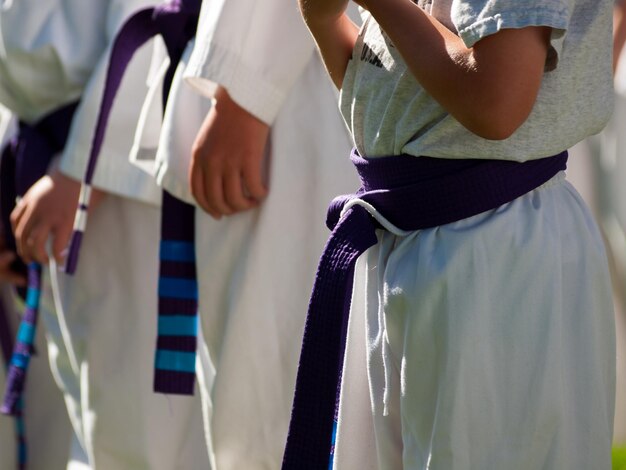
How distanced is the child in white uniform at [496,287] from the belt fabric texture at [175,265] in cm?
78

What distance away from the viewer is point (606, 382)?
5.08ft

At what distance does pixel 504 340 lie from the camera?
147 centimetres

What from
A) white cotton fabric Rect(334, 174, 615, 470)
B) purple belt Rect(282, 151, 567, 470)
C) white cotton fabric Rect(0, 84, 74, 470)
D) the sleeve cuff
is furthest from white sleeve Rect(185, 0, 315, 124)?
white cotton fabric Rect(0, 84, 74, 470)

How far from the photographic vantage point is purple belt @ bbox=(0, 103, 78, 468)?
9.00ft

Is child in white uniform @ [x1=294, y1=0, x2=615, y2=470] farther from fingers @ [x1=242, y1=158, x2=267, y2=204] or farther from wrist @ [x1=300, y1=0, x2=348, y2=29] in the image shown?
fingers @ [x1=242, y1=158, x2=267, y2=204]

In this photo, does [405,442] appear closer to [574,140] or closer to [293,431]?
[293,431]

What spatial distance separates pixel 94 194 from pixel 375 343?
1231 mm

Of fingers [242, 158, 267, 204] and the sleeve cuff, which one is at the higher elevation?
the sleeve cuff

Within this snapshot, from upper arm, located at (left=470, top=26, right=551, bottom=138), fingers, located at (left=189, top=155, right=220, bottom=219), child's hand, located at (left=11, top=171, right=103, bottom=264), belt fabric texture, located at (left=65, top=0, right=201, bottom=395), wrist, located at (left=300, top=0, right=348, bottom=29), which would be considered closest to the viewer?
upper arm, located at (left=470, top=26, right=551, bottom=138)

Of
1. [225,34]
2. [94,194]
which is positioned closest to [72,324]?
[94,194]

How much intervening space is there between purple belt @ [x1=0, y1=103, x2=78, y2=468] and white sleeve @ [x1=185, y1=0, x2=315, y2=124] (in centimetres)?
87

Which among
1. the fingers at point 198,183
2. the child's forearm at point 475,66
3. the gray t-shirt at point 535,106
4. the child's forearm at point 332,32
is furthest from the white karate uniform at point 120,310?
the child's forearm at point 475,66

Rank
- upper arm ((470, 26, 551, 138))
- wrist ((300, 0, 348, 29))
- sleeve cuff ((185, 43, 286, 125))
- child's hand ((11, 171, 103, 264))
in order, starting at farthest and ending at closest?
child's hand ((11, 171, 103, 264)) → sleeve cuff ((185, 43, 286, 125)) → wrist ((300, 0, 348, 29)) → upper arm ((470, 26, 551, 138))

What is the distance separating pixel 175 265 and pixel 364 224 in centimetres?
80
